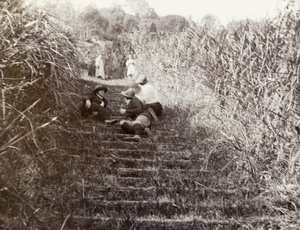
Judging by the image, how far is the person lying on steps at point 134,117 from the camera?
444cm

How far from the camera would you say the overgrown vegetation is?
2.88 metres

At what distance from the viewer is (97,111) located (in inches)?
173

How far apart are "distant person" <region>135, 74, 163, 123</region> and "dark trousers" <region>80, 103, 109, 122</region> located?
1.91 ft

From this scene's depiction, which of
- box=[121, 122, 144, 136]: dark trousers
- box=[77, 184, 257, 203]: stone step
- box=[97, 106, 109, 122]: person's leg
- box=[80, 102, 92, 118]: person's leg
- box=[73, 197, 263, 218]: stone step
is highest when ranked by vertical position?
box=[80, 102, 92, 118]: person's leg

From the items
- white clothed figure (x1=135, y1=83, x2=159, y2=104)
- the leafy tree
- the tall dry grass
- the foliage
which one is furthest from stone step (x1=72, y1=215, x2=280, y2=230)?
the leafy tree

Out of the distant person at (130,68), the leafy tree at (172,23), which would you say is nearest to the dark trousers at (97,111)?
the distant person at (130,68)

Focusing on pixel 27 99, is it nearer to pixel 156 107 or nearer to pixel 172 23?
pixel 156 107

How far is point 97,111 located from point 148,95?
2.99ft

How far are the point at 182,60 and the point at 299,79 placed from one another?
9.12 ft

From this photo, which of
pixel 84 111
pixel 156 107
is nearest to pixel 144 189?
pixel 84 111

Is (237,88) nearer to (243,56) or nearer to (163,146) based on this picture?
(243,56)

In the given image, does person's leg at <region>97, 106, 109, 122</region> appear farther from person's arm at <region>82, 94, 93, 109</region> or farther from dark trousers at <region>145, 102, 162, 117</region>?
dark trousers at <region>145, 102, 162, 117</region>

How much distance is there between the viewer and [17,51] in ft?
10.7

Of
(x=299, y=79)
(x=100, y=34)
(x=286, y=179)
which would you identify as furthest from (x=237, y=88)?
(x=100, y=34)
